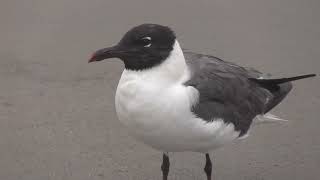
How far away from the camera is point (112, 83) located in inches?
207

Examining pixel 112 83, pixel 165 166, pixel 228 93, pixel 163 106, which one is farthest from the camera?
pixel 112 83

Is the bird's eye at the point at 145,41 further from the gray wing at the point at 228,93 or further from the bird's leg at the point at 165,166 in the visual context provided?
→ the bird's leg at the point at 165,166

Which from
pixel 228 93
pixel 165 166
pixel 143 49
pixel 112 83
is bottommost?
pixel 112 83

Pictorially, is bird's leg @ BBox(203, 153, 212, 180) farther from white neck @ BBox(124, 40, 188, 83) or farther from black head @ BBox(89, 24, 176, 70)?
black head @ BBox(89, 24, 176, 70)

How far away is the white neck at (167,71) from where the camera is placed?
3.27 metres

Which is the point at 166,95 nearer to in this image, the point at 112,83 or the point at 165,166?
the point at 165,166

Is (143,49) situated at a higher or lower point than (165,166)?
higher

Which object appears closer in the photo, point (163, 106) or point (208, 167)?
point (163, 106)

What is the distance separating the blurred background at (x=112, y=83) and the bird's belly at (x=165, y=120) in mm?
752

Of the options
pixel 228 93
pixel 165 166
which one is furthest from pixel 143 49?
pixel 165 166

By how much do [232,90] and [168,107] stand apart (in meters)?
0.54

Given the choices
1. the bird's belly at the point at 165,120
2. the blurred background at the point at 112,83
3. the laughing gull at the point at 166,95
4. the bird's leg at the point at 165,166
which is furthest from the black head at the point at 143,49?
the blurred background at the point at 112,83

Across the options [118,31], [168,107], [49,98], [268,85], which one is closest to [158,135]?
[168,107]

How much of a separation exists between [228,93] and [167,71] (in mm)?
460
